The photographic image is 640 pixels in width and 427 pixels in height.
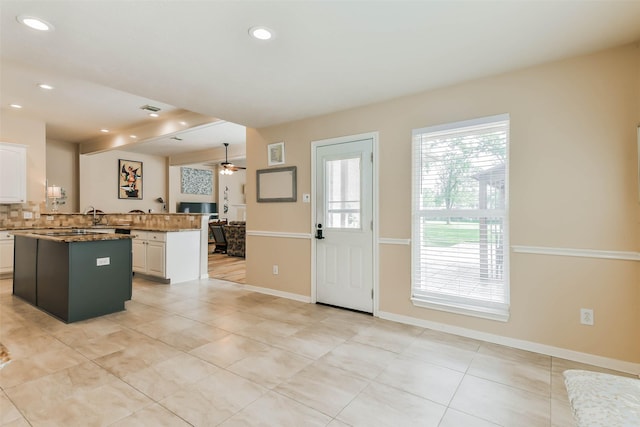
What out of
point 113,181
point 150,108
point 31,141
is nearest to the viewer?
point 150,108

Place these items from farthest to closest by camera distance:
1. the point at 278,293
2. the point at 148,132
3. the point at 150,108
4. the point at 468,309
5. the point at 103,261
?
the point at 148,132 → the point at 150,108 → the point at 278,293 → the point at 103,261 → the point at 468,309

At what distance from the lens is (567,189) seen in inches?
102

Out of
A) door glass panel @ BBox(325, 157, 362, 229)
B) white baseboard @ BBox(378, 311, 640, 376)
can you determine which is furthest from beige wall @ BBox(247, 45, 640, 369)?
door glass panel @ BBox(325, 157, 362, 229)

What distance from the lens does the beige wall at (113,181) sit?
7.94 m

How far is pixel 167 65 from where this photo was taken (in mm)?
2693

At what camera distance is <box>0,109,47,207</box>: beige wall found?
17.7ft

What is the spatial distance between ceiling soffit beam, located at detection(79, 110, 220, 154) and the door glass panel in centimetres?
212

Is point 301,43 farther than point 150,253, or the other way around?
point 150,253

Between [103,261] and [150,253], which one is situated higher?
[103,261]

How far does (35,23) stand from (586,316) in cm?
446

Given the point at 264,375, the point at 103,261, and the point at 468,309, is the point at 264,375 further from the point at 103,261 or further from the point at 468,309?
the point at 103,261

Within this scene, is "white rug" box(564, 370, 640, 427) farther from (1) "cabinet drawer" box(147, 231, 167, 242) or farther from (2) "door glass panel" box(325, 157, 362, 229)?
(1) "cabinet drawer" box(147, 231, 167, 242)

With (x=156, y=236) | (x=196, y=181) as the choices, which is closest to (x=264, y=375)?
(x=156, y=236)

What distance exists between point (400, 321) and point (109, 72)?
3.65 meters
